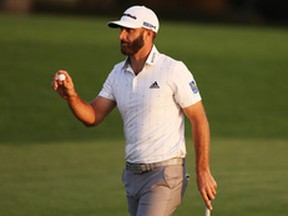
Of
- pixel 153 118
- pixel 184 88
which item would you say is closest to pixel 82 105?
pixel 153 118

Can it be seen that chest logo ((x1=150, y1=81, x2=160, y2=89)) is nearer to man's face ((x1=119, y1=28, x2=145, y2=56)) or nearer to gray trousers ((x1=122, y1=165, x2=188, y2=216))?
man's face ((x1=119, y1=28, x2=145, y2=56))

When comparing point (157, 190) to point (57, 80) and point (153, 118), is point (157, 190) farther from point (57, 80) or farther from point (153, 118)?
point (57, 80)

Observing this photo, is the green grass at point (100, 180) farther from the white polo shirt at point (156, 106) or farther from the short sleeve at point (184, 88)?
the short sleeve at point (184, 88)

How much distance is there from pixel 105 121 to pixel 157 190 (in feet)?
60.5

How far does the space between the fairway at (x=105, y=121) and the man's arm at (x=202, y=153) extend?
5.33m

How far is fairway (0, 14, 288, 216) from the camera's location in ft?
49.1

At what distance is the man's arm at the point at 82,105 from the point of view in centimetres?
834

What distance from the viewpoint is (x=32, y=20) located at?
43281mm

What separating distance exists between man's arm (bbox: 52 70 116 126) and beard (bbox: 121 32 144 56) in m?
0.49

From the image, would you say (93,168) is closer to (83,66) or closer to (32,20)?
(83,66)

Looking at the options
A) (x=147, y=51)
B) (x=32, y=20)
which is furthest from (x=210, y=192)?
(x=32, y=20)

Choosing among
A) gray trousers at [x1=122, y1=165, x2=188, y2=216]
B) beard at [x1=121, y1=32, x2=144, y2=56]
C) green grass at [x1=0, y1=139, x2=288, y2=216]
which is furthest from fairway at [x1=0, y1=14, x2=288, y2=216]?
beard at [x1=121, y1=32, x2=144, y2=56]

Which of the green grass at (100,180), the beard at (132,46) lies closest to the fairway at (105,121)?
the green grass at (100,180)

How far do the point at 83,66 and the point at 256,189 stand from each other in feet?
62.5
